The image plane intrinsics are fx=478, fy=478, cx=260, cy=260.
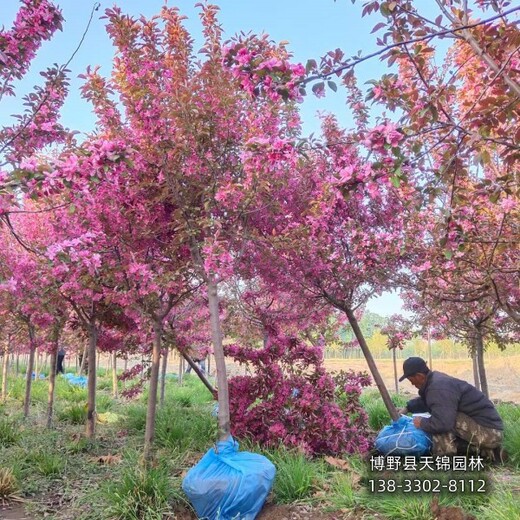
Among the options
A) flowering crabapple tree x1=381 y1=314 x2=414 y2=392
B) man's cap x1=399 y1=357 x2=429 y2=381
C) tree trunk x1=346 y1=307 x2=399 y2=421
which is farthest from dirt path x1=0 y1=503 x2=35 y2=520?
flowering crabapple tree x1=381 y1=314 x2=414 y2=392

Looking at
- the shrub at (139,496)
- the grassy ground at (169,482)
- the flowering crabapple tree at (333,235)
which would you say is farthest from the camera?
the flowering crabapple tree at (333,235)

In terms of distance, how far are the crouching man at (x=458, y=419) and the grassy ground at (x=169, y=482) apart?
25 centimetres

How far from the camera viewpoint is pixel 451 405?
4.00 meters

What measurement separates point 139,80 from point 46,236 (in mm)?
3445

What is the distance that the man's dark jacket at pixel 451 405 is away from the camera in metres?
3.96

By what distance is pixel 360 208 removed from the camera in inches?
208

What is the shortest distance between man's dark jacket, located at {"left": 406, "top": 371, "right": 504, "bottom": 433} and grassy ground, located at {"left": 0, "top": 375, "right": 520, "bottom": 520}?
1.40ft

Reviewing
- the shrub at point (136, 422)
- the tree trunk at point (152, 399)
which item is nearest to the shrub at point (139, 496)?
the tree trunk at point (152, 399)

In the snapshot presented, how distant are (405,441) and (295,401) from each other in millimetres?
1031

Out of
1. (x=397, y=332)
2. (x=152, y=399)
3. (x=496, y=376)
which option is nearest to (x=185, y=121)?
(x=152, y=399)

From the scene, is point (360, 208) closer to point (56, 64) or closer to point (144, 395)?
point (56, 64)

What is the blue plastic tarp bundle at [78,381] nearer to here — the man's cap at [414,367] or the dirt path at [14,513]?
the dirt path at [14,513]

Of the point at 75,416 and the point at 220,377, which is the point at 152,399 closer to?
the point at 220,377

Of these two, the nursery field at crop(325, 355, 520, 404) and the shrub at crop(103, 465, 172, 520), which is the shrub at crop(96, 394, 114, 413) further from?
the nursery field at crop(325, 355, 520, 404)
